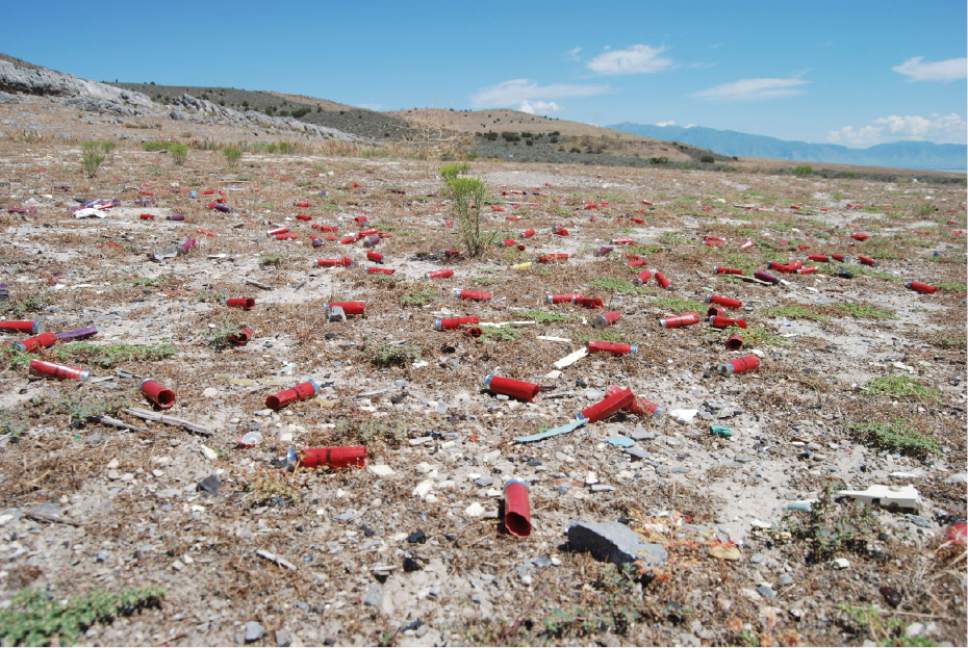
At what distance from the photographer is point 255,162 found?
63.2 feet

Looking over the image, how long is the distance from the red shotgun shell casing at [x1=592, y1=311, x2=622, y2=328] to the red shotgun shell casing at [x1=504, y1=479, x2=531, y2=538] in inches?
125

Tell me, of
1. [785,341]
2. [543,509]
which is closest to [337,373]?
[543,509]

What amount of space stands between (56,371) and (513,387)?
3.38 metres

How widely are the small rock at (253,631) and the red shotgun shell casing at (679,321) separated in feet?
15.8

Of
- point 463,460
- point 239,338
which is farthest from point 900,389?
point 239,338

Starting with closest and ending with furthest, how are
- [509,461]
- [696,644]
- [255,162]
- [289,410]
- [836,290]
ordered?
[696,644], [509,461], [289,410], [836,290], [255,162]

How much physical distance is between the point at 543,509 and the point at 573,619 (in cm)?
80

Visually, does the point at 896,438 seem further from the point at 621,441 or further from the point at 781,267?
the point at 781,267

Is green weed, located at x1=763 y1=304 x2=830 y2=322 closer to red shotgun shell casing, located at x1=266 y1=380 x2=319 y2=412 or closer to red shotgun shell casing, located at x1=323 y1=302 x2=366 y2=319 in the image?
red shotgun shell casing, located at x1=323 y1=302 x2=366 y2=319

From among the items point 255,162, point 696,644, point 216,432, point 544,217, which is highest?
point 255,162

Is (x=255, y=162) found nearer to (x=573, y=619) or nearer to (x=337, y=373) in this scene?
(x=337, y=373)

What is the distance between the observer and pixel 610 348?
5.48 metres

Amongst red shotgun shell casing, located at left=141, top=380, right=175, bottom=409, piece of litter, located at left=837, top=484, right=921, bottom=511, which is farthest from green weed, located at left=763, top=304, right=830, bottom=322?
red shotgun shell casing, located at left=141, top=380, right=175, bottom=409

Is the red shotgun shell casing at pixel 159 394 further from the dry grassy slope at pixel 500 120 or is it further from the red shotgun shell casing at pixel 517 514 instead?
the dry grassy slope at pixel 500 120
